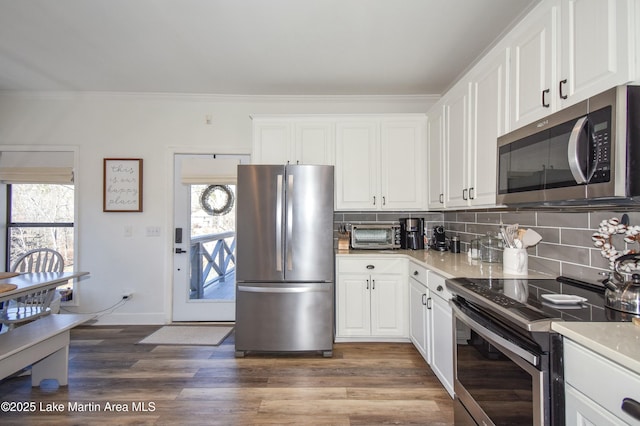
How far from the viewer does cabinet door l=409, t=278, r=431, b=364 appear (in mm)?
2406

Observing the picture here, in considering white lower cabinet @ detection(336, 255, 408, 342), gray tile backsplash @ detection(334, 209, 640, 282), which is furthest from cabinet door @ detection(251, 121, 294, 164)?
gray tile backsplash @ detection(334, 209, 640, 282)

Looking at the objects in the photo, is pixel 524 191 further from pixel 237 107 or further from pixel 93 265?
pixel 93 265

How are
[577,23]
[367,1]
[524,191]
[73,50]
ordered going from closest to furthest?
[577,23], [524,191], [367,1], [73,50]

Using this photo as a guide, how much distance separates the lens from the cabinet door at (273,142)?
10.5ft

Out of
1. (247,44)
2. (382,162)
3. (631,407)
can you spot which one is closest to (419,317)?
(382,162)

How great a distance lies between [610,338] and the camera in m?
0.92

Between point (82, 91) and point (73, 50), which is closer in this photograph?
point (73, 50)

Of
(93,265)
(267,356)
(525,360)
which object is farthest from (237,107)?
(525,360)

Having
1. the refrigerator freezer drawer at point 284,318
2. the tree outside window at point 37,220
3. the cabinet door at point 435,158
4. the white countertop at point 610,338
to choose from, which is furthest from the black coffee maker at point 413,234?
the tree outside window at point 37,220

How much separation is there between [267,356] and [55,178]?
129 inches

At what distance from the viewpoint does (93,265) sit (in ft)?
11.8

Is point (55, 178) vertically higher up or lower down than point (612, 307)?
higher up

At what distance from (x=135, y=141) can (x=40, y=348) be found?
2424 millimetres

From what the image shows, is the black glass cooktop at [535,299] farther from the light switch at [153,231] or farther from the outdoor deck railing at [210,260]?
the light switch at [153,231]
